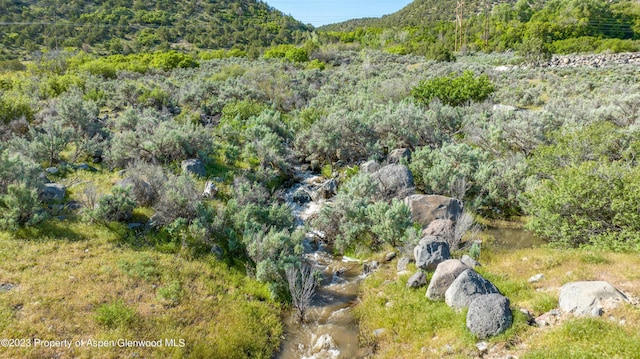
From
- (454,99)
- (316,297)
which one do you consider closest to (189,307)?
(316,297)

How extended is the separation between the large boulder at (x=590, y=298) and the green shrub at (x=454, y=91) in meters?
16.4

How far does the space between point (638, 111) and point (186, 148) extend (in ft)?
67.3

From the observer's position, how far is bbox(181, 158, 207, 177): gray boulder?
12.9m

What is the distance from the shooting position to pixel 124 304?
22.7 ft

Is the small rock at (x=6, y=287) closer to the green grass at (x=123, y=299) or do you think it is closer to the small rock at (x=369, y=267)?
the green grass at (x=123, y=299)

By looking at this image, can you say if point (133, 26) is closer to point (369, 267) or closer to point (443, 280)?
point (369, 267)

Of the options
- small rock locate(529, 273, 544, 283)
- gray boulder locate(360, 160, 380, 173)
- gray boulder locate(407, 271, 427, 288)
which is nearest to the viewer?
small rock locate(529, 273, 544, 283)

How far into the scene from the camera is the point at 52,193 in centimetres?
1014

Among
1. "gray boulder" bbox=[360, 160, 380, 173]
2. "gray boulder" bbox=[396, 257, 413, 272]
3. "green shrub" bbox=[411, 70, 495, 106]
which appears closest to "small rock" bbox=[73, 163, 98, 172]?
"gray boulder" bbox=[360, 160, 380, 173]

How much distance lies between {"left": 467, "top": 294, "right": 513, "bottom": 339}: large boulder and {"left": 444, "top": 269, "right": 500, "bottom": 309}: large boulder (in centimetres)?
47

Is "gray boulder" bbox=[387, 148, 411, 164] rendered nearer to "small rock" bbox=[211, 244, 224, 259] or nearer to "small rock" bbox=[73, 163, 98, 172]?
"small rock" bbox=[211, 244, 224, 259]

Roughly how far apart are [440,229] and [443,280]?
2.61 m

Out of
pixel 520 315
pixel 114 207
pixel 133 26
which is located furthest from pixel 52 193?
pixel 133 26

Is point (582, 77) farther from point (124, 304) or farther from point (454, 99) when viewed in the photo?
point (124, 304)
